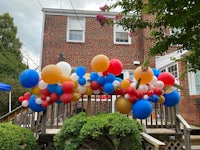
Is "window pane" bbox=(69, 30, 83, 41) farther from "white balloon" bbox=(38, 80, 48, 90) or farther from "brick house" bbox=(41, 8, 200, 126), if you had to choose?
"white balloon" bbox=(38, 80, 48, 90)

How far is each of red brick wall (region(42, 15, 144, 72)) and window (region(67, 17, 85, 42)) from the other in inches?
8.9

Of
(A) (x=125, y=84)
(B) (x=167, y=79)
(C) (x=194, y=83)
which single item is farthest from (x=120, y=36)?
(A) (x=125, y=84)

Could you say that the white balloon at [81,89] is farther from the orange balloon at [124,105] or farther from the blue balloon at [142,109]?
the blue balloon at [142,109]

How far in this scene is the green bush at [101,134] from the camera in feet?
11.4

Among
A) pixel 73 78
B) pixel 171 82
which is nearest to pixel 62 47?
pixel 73 78

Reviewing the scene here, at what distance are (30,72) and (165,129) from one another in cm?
357

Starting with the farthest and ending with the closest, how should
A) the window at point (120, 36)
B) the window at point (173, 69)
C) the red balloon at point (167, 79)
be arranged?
the window at point (120, 36) → the window at point (173, 69) → the red balloon at point (167, 79)

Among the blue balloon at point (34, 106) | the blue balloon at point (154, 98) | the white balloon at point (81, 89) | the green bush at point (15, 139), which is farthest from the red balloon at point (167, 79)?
the green bush at point (15, 139)

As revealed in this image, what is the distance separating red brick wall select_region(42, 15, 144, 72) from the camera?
10.8 metres

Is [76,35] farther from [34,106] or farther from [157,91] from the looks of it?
[157,91]

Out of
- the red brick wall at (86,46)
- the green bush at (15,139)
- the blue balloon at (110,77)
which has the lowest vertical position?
the green bush at (15,139)

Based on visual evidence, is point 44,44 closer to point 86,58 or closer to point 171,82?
point 86,58

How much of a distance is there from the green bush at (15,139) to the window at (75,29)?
755 centimetres

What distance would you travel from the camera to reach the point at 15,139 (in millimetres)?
3791
